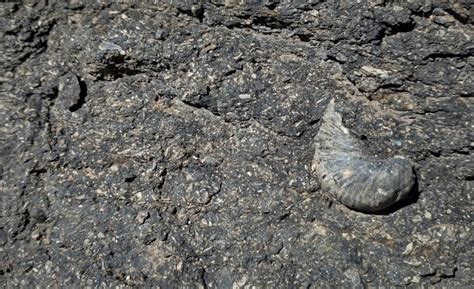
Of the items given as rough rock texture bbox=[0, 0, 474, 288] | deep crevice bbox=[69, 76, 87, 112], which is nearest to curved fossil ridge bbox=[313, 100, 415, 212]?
rough rock texture bbox=[0, 0, 474, 288]

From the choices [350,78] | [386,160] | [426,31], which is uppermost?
[426,31]

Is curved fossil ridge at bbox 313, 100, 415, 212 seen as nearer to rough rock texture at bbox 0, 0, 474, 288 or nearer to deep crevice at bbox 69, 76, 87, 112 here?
rough rock texture at bbox 0, 0, 474, 288

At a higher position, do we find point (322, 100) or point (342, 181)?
point (322, 100)

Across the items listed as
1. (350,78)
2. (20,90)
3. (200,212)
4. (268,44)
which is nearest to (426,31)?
(350,78)

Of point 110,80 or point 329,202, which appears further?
point 110,80

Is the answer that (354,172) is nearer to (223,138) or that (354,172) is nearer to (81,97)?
(223,138)

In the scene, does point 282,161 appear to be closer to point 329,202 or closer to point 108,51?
point 329,202

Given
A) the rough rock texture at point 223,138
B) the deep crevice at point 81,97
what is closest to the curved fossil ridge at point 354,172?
the rough rock texture at point 223,138
